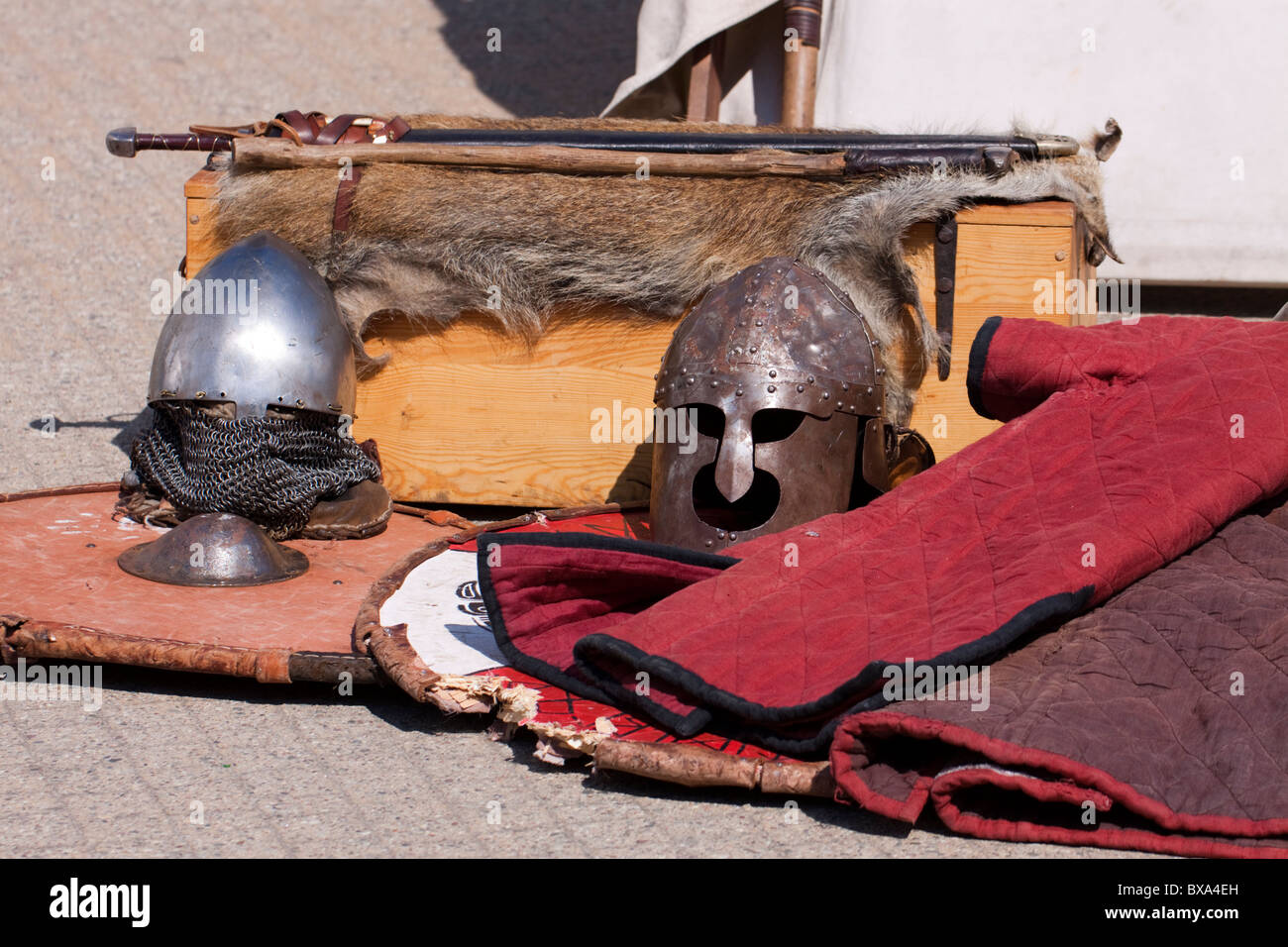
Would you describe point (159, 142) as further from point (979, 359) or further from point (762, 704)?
point (762, 704)

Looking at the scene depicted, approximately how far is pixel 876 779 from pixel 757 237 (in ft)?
5.82

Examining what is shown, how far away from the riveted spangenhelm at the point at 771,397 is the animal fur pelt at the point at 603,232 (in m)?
0.24

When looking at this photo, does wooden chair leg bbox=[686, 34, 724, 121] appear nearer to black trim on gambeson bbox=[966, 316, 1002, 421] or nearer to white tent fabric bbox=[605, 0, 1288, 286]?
white tent fabric bbox=[605, 0, 1288, 286]

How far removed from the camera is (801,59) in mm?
4996

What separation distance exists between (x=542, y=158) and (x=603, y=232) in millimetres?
260

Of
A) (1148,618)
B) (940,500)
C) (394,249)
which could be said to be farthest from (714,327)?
(1148,618)

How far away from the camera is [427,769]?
6.93ft

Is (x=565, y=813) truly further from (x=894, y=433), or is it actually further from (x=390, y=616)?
(x=894, y=433)

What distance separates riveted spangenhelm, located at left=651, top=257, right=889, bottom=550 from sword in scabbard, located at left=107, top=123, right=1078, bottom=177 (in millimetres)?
397

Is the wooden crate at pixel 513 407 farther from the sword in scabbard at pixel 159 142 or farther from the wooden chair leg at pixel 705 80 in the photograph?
the wooden chair leg at pixel 705 80

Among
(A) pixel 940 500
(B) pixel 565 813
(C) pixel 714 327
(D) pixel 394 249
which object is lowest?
(B) pixel 565 813

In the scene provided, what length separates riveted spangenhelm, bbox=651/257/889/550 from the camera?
2906 mm

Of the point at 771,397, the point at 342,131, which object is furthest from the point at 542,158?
the point at 771,397

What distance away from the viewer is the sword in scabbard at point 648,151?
10.8 ft
